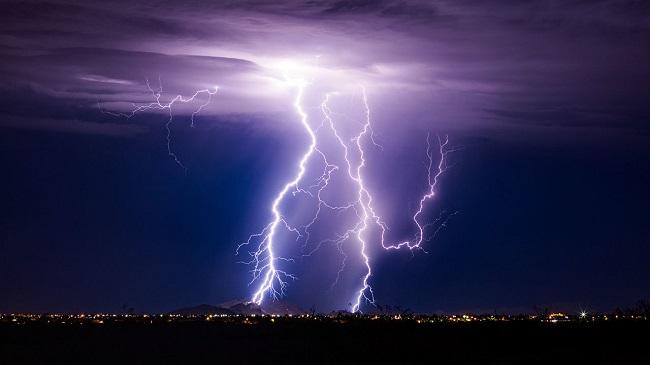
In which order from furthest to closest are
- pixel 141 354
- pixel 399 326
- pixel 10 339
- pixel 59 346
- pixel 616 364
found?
pixel 399 326, pixel 10 339, pixel 59 346, pixel 141 354, pixel 616 364

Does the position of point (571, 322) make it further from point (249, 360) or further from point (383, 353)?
point (249, 360)

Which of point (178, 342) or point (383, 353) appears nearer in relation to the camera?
point (383, 353)

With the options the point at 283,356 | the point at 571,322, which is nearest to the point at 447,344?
the point at 283,356

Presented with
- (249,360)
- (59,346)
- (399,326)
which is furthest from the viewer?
(399,326)

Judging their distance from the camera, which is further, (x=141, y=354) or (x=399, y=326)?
(x=399, y=326)

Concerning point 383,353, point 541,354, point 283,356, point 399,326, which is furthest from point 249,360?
point 399,326

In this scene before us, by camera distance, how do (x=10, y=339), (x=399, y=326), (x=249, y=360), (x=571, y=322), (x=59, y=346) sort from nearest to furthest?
(x=249, y=360), (x=59, y=346), (x=10, y=339), (x=399, y=326), (x=571, y=322)

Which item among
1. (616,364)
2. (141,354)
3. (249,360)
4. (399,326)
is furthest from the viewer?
(399,326)

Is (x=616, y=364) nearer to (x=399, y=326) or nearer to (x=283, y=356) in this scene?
(x=283, y=356)

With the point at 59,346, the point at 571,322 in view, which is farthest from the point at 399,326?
the point at 59,346
